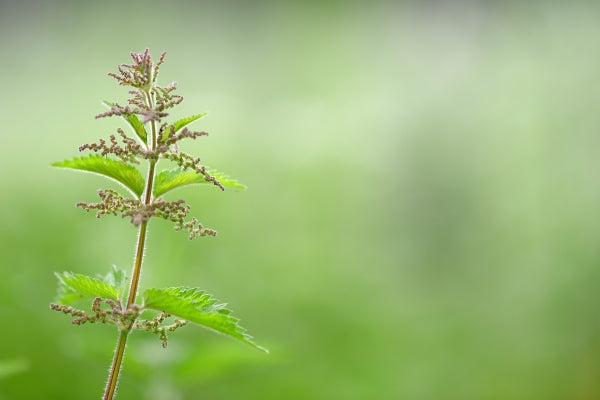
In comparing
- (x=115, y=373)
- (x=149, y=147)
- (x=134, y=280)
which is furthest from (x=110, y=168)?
(x=115, y=373)

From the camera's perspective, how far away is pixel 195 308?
1340mm

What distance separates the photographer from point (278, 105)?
34.9 ft

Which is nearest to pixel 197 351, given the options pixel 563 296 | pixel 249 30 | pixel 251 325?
pixel 251 325

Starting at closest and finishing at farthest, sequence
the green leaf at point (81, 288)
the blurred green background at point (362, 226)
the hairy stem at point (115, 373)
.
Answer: the hairy stem at point (115, 373)
the green leaf at point (81, 288)
the blurred green background at point (362, 226)

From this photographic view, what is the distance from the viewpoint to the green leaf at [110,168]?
138cm

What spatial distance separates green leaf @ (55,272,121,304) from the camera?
140cm

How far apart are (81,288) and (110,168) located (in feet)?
0.82

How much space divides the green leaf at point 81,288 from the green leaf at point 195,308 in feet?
0.36

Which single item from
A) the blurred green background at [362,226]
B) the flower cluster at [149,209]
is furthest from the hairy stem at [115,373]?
the blurred green background at [362,226]

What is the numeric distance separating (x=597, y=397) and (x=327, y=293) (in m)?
2.12

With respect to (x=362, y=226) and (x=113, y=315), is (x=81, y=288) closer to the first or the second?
(x=113, y=315)

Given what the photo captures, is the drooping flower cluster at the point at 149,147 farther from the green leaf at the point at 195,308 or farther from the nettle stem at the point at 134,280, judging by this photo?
the green leaf at the point at 195,308

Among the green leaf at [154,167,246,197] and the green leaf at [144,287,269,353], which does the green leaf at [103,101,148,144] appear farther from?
the green leaf at [144,287,269,353]

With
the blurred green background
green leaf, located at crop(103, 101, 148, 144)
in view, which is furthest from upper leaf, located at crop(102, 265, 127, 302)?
the blurred green background
